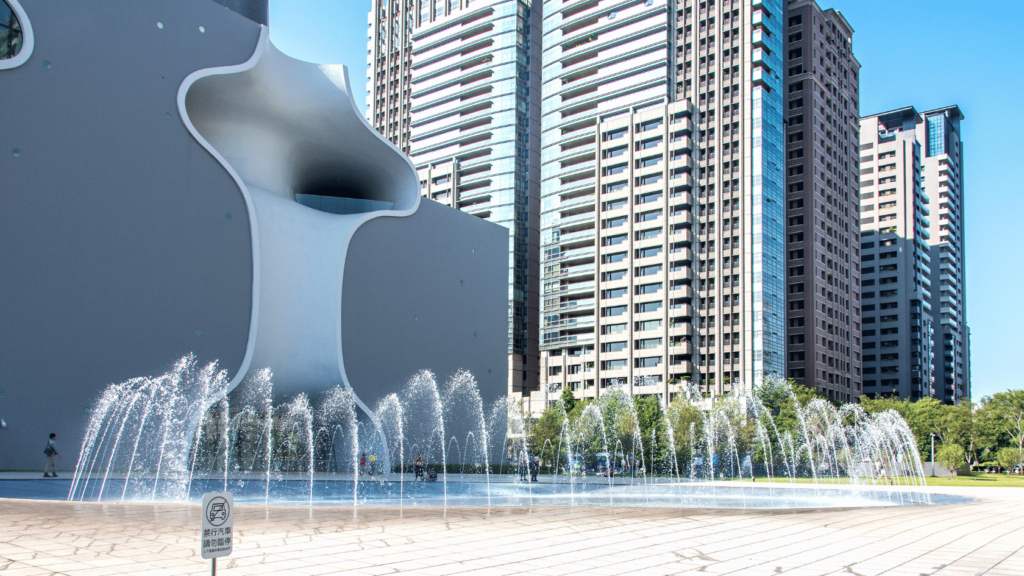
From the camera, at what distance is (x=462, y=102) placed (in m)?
74.3

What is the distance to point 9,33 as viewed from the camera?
2242 centimetres

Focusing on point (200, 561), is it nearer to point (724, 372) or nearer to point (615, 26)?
point (724, 372)

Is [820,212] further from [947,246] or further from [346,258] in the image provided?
[947,246]

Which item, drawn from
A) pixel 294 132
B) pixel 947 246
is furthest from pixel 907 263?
pixel 294 132

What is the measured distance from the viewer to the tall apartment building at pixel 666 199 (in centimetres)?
6041

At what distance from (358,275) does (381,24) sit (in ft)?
219

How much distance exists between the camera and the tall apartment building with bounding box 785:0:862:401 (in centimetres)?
6581

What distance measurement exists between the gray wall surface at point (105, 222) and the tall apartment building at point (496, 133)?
43440 mm

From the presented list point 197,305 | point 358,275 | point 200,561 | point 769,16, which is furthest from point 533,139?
point 200,561

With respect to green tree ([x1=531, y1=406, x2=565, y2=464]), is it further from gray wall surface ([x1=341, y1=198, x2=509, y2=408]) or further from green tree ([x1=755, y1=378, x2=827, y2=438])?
green tree ([x1=755, y1=378, x2=827, y2=438])

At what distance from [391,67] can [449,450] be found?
62.7 meters

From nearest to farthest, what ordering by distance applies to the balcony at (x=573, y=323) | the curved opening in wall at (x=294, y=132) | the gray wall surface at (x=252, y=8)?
the curved opening in wall at (x=294, y=132), the gray wall surface at (x=252, y=8), the balcony at (x=573, y=323)

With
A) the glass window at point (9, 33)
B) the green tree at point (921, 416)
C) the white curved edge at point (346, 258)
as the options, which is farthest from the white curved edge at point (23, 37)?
the green tree at point (921, 416)

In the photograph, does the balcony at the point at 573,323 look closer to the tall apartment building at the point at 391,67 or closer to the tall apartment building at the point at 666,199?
the tall apartment building at the point at 666,199
